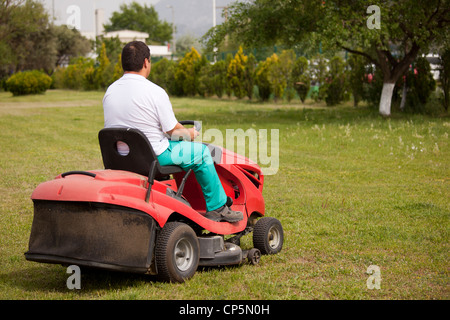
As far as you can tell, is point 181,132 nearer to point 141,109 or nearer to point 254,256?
point 141,109

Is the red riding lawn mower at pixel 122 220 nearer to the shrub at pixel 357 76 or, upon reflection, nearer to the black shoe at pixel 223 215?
the black shoe at pixel 223 215

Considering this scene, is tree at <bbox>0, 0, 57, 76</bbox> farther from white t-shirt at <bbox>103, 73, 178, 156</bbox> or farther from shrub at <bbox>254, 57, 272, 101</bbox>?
white t-shirt at <bbox>103, 73, 178, 156</bbox>

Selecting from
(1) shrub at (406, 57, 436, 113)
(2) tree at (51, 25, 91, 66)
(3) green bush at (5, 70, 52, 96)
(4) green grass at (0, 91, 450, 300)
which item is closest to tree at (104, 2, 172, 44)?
(2) tree at (51, 25, 91, 66)

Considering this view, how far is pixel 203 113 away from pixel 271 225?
16967 mm

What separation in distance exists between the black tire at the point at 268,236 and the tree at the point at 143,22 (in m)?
115

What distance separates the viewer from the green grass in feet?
15.1

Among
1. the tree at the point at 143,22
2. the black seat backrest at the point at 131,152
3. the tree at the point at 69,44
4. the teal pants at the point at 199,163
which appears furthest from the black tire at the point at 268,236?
the tree at the point at 143,22

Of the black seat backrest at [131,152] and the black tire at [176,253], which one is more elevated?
the black seat backrest at [131,152]

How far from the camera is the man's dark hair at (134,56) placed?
4.70 m

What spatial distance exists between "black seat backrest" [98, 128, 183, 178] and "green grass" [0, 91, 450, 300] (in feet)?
3.02

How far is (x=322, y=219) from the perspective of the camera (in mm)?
6922

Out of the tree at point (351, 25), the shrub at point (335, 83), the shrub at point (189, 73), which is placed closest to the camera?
the tree at point (351, 25)

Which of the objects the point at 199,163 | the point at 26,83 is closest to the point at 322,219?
the point at 199,163

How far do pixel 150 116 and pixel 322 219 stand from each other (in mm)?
3081
